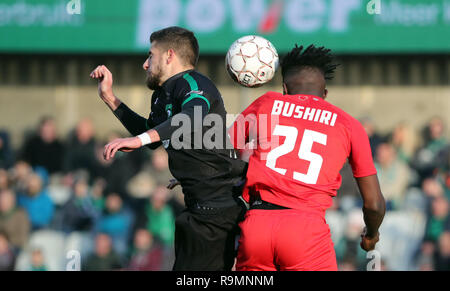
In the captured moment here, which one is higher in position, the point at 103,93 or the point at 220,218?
the point at 103,93

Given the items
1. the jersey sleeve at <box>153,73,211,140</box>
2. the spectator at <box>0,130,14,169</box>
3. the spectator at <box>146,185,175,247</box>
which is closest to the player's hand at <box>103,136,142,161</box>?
the jersey sleeve at <box>153,73,211,140</box>

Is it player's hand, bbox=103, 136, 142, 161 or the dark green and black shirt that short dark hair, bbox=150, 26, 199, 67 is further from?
player's hand, bbox=103, 136, 142, 161

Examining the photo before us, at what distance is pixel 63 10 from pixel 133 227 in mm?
4350

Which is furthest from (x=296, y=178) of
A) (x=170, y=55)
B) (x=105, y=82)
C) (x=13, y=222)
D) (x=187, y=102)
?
(x=13, y=222)

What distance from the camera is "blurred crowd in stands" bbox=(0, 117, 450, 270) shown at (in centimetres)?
1011

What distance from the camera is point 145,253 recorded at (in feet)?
33.6

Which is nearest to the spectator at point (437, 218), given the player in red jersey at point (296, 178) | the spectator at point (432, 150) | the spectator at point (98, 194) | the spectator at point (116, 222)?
the spectator at point (432, 150)

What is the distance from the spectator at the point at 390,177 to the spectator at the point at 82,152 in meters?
4.56

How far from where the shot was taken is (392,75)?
13500mm

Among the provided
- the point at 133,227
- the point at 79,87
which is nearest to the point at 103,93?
the point at 133,227

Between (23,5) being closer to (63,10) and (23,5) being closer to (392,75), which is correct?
(63,10)

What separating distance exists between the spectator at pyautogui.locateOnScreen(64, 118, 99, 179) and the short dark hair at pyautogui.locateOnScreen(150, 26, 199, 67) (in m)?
6.22

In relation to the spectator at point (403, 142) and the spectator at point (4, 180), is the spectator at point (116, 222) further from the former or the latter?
the spectator at point (403, 142)
